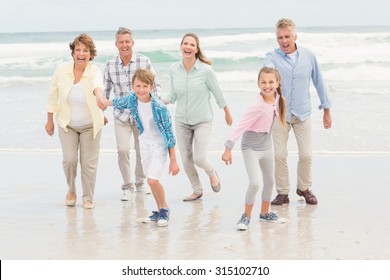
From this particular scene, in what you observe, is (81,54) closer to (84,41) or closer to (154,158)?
(84,41)

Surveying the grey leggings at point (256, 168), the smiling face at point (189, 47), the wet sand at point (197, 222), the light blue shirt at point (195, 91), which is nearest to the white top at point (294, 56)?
the light blue shirt at point (195, 91)

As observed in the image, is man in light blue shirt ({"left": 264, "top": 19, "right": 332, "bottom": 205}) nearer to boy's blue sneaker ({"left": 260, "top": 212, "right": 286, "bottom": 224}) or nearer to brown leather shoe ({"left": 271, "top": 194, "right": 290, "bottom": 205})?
brown leather shoe ({"left": 271, "top": 194, "right": 290, "bottom": 205})

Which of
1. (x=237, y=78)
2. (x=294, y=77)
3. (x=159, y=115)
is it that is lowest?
(x=237, y=78)

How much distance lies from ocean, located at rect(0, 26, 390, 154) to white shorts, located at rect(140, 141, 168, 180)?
3.61 m

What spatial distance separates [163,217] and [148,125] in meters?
0.73

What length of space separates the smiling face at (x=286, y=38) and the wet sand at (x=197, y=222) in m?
1.36

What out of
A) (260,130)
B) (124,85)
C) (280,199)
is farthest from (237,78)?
(260,130)

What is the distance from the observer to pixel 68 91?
646cm

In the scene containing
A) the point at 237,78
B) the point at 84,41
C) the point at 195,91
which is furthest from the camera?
the point at 237,78

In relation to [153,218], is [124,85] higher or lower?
higher

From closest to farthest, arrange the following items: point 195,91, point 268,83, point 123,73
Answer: point 268,83 < point 195,91 < point 123,73

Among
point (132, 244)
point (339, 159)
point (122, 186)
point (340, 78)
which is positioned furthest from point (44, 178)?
point (340, 78)

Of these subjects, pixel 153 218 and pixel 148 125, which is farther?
pixel 153 218

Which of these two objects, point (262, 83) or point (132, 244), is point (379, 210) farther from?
point (132, 244)
